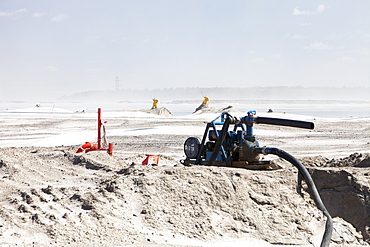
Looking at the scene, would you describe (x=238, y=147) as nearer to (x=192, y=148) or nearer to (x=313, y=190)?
(x=192, y=148)

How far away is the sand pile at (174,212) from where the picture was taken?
667 cm

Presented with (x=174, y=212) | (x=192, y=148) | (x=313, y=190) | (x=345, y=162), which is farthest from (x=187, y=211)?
(x=345, y=162)

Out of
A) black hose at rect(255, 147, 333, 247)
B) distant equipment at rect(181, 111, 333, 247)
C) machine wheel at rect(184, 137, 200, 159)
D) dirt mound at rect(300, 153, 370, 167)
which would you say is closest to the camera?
black hose at rect(255, 147, 333, 247)

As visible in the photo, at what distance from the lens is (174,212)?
7.23 m

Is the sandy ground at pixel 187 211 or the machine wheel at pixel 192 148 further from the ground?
the machine wheel at pixel 192 148

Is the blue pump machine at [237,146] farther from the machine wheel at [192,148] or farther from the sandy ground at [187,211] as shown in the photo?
the sandy ground at [187,211]

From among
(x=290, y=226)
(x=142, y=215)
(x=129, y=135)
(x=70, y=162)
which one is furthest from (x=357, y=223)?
(x=129, y=135)

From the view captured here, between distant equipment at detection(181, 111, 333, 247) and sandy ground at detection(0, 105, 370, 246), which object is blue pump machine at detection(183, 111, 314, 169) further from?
sandy ground at detection(0, 105, 370, 246)

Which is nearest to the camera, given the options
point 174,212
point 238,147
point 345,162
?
point 174,212

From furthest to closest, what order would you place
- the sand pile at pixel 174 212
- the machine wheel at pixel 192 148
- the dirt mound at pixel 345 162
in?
the dirt mound at pixel 345 162
the machine wheel at pixel 192 148
the sand pile at pixel 174 212

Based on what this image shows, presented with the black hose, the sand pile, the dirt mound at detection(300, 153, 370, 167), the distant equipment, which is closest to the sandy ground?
the sand pile

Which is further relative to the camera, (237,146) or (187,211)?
(237,146)

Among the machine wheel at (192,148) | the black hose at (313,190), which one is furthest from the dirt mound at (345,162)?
the machine wheel at (192,148)

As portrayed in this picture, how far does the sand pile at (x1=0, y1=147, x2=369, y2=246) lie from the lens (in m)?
6.67
